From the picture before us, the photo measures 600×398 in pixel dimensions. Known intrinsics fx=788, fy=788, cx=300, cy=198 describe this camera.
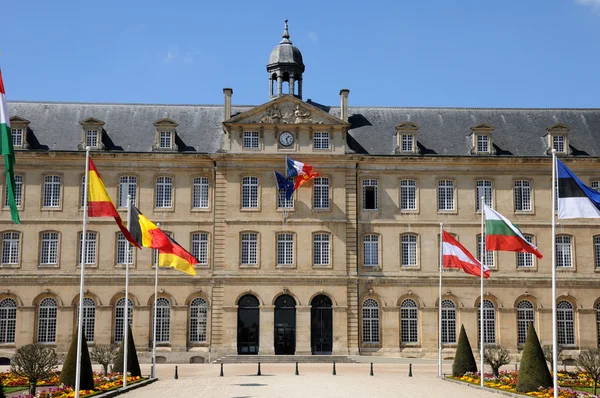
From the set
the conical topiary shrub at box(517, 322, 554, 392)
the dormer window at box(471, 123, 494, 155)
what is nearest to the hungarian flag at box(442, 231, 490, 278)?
the conical topiary shrub at box(517, 322, 554, 392)

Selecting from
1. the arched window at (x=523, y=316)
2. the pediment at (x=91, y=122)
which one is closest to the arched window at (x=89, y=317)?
the pediment at (x=91, y=122)

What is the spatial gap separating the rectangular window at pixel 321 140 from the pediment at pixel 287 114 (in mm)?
701

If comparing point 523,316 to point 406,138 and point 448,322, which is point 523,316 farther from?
point 406,138

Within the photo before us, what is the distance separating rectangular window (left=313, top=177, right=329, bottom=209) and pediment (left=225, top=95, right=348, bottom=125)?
10.7ft

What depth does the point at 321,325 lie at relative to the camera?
141 ft

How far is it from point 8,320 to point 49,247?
4441 mm

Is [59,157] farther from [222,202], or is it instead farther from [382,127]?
[382,127]

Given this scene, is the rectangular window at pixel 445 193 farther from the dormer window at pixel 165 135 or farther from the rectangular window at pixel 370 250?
the dormer window at pixel 165 135

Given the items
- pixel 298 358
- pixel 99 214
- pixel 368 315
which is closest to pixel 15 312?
pixel 298 358

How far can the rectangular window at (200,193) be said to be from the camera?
4434cm

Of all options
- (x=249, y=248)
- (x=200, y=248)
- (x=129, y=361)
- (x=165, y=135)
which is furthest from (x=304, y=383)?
(x=165, y=135)

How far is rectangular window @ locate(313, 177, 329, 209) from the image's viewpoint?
44.0 meters

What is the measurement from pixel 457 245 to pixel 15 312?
24375 millimetres

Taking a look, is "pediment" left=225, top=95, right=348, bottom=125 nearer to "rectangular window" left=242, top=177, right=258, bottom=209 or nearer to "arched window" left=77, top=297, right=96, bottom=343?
"rectangular window" left=242, top=177, right=258, bottom=209
